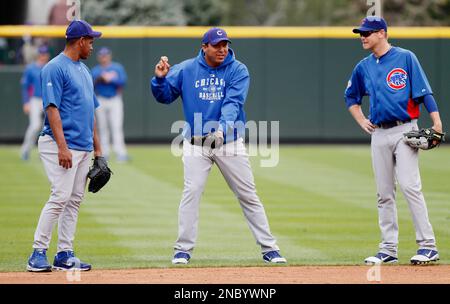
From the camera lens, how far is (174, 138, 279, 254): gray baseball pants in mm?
8320

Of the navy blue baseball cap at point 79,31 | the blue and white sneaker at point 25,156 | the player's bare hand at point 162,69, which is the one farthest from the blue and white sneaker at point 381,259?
the blue and white sneaker at point 25,156

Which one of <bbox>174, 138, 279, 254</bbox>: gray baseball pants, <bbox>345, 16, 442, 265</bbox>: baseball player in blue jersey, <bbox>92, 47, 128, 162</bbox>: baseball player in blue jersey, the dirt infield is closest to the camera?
the dirt infield

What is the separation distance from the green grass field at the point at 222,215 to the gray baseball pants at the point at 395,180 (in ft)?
0.87

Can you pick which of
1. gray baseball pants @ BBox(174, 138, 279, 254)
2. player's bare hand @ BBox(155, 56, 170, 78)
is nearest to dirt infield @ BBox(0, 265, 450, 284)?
gray baseball pants @ BBox(174, 138, 279, 254)

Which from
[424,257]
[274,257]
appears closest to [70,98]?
[274,257]

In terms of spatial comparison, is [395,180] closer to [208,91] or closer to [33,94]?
[208,91]

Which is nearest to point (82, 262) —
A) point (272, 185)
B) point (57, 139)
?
point (57, 139)

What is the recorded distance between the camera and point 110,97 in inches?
736

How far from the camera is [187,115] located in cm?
837

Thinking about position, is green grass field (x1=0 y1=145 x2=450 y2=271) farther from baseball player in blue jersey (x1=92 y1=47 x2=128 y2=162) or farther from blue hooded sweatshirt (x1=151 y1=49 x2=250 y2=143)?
blue hooded sweatshirt (x1=151 y1=49 x2=250 y2=143)

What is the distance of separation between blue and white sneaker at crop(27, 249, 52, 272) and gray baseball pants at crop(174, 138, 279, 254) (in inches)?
45.5

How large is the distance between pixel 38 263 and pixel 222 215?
424cm

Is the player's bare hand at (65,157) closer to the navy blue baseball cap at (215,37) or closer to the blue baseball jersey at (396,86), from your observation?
the navy blue baseball cap at (215,37)
